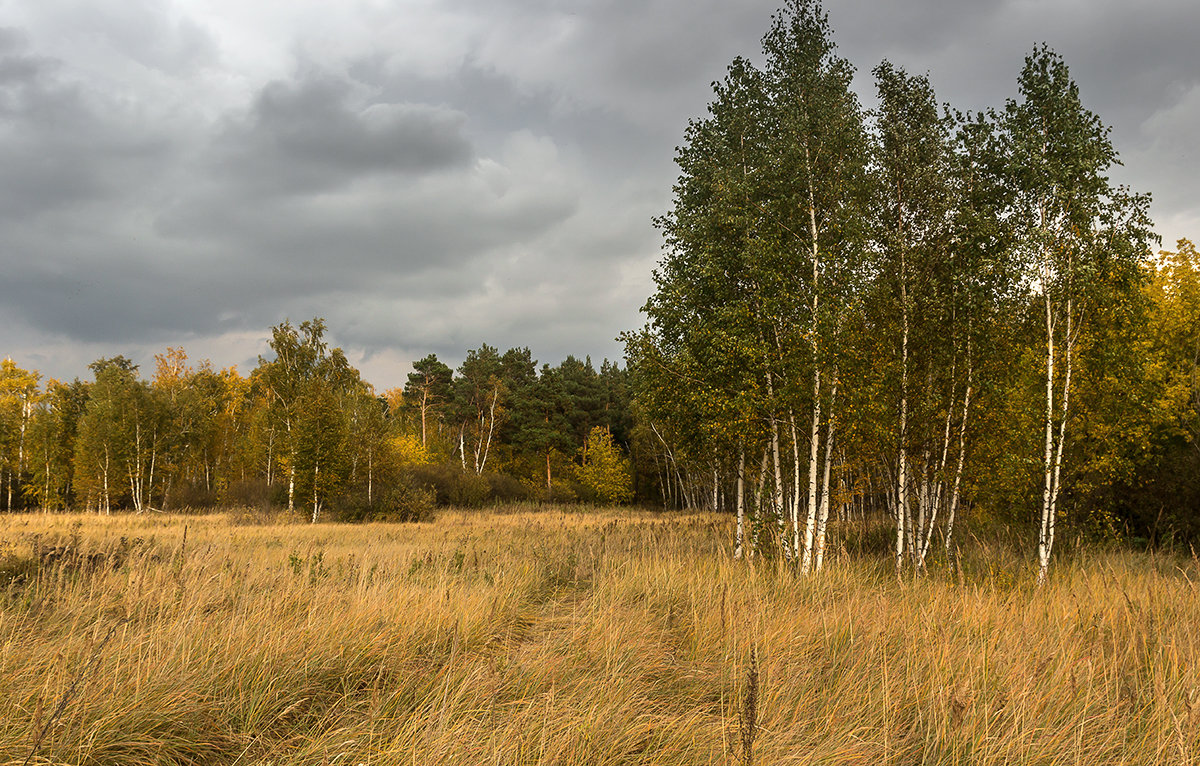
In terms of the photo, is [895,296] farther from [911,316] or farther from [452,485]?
[452,485]

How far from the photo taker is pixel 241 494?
33.7 m

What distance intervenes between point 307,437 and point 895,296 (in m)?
28.3

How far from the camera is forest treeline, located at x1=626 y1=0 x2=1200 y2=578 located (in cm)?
1057

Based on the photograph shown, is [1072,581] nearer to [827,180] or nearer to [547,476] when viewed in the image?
[827,180]

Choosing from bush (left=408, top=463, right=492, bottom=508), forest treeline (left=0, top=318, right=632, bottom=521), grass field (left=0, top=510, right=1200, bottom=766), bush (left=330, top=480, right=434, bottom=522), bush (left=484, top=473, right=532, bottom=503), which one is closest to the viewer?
grass field (left=0, top=510, right=1200, bottom=766)

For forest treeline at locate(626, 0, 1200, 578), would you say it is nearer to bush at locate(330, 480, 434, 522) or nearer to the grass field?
the grass field

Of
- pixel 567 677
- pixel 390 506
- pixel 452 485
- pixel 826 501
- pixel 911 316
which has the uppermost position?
pixel 911 316

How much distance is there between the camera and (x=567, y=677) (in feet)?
14.8

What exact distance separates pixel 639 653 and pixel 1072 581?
26.5 feet

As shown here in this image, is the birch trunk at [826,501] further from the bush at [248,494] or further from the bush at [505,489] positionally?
the bush at [505,489]

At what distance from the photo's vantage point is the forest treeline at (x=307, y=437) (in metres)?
31.1

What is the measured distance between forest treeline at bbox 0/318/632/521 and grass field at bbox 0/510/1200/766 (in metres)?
23.8

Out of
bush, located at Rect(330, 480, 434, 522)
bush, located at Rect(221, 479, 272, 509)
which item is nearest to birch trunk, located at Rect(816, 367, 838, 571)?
bush, located at Rect(330, 480, 434, 522)

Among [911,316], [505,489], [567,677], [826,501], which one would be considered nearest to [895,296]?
[911,316]
